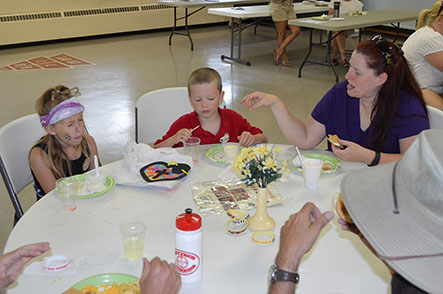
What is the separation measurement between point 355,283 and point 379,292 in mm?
71

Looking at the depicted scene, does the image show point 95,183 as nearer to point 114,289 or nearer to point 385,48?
point 114,289

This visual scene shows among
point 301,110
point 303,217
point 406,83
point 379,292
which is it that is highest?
point 406,83

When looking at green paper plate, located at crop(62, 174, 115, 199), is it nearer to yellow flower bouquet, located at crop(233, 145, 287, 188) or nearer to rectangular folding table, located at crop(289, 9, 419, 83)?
yellow flower bouquet, located at crop(233, 145, 287, 188)

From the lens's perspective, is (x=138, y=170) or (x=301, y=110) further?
(x=301, y=110)

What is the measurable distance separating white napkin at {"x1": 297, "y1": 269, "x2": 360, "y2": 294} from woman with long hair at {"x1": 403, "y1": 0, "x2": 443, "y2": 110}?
2.72 meters

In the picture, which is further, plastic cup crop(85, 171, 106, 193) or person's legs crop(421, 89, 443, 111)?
person's legs crop(421, 89, 443, 111)

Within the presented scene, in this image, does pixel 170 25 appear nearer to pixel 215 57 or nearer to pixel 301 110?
pixel 215 57

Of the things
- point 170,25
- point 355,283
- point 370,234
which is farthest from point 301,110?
point 170,25

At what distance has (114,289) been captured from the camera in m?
1.40

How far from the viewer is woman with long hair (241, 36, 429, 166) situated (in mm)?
2244

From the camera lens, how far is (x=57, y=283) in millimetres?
1432

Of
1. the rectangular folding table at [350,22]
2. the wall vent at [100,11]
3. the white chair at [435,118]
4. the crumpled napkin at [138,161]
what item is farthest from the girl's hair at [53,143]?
the wall vent at [100,11]

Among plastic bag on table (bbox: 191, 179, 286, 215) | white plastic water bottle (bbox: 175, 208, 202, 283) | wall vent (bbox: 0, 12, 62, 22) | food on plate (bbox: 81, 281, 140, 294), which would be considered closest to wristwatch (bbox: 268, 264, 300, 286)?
white plastic water bottle (bbox: 175, 208, 202, 283)

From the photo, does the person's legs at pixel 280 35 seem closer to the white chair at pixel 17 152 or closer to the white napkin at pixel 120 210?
the white chair at pixel 17 152
